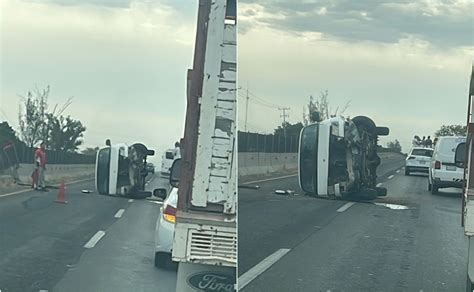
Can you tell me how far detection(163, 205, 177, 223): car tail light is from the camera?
252 centimetres

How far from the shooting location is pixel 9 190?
2799 millimetres

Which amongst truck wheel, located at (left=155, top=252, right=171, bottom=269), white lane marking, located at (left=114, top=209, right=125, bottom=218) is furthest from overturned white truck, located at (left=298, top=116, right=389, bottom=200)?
white lane marking, located at (left=114, top=209, right=125, bottom=218)

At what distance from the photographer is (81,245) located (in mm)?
2727

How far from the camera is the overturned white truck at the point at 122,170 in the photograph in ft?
8.87

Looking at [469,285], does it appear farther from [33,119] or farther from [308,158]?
[33,119]

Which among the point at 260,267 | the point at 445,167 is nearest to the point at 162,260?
the point at 260,267

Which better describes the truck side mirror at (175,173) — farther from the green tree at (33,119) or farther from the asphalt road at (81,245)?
the green tree at (33,119)

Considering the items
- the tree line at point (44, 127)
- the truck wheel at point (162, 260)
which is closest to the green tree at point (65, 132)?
the tree line at point (44, 127)

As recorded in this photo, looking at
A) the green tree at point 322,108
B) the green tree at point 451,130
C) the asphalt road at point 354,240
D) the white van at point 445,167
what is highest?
the green tree at point 322,108

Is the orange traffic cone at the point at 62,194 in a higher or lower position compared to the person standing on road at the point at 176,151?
lower

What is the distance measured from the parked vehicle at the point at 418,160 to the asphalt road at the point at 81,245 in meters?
0.97

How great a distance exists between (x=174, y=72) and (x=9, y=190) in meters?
0.85

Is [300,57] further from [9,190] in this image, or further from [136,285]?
[9,190]

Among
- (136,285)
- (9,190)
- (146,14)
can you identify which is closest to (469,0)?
(146,14)
